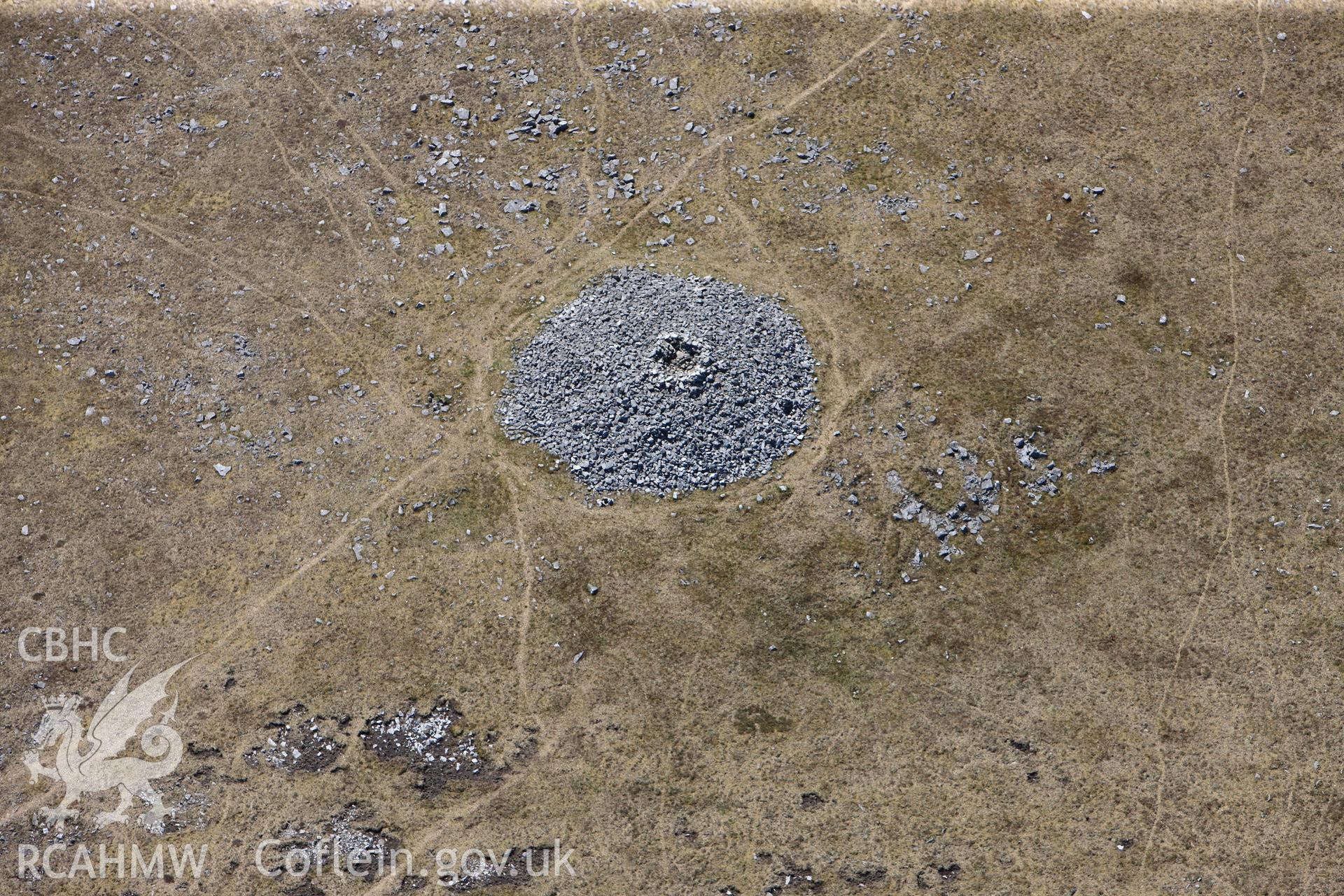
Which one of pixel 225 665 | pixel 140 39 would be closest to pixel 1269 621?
pixel 225 665

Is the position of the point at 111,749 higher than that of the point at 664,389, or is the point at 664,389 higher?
the point at 664,389
